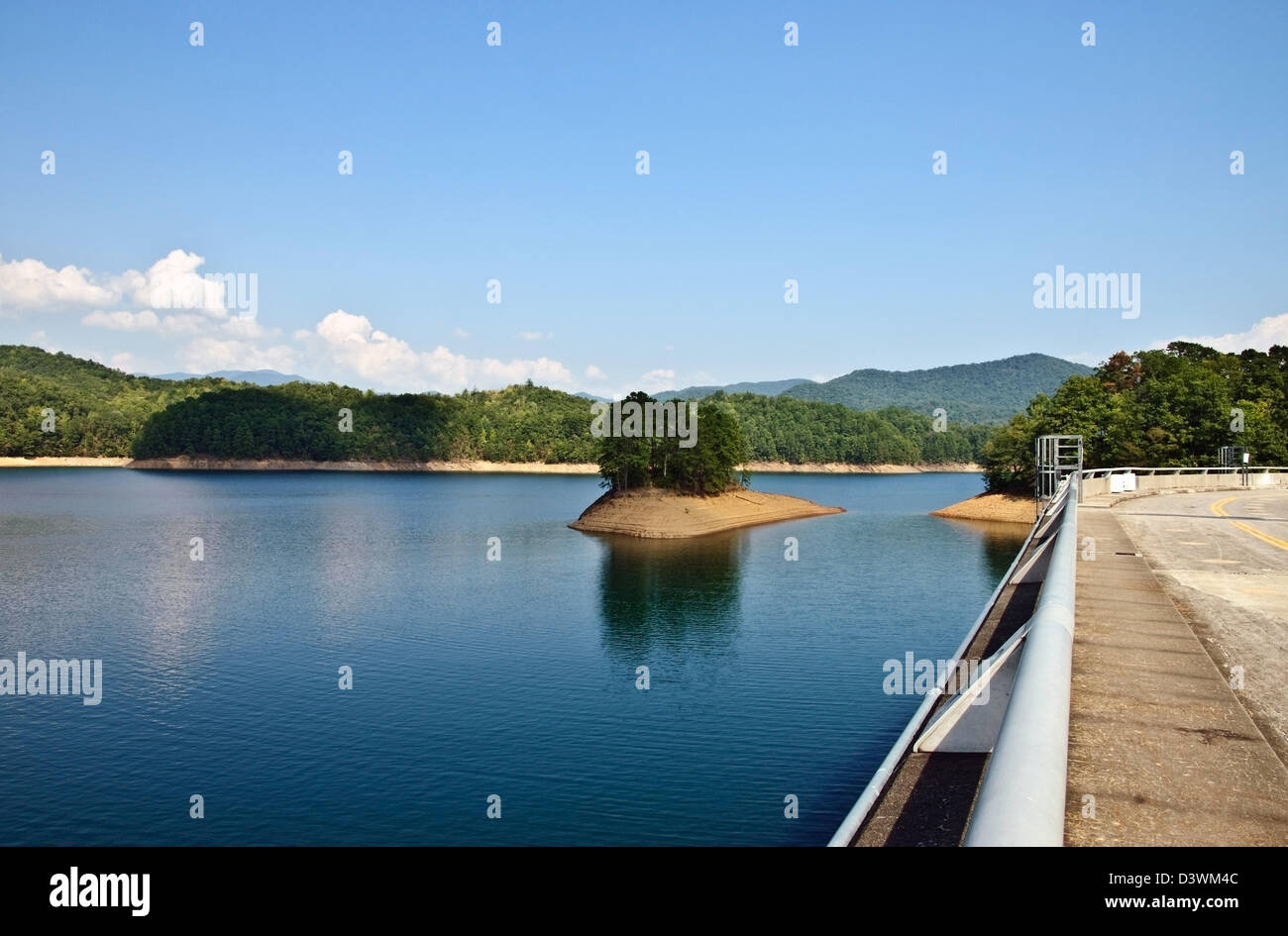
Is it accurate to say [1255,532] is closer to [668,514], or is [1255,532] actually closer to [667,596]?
[667,596]

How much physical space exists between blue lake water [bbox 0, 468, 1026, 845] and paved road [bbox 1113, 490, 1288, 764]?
9.00 metres

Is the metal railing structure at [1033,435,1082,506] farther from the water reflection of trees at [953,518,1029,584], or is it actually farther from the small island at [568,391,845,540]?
the small island at [568,391,845,540]

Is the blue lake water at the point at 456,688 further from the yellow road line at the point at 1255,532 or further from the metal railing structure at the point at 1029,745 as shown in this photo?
the yellow road line at the point at 1255,532

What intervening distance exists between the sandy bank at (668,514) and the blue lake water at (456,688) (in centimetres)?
1551

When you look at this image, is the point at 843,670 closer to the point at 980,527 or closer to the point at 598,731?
the point at 598,731

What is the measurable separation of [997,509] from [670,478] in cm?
3849

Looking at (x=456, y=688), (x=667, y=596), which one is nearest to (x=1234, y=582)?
(x=456, y=688)

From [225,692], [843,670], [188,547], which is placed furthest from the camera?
[188,547]

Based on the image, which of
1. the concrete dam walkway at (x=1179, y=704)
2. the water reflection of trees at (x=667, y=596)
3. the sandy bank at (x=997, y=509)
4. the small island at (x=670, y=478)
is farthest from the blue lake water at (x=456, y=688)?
the sandy bank at (x=997, y=509)

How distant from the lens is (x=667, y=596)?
55.1 m

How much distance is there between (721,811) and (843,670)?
47.9 ft

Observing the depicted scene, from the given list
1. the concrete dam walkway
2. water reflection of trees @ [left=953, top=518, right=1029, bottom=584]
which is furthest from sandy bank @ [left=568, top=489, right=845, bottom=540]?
the concrete dam walkway
